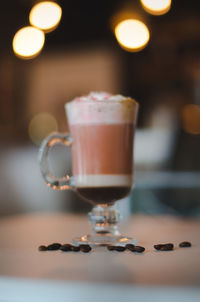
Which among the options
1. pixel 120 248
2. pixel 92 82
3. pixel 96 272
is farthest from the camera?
pixel 92 82

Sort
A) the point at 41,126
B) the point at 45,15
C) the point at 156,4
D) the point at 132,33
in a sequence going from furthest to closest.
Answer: the point at 41,126
the point at 132,33
the point at 156,4
the point at 45,15

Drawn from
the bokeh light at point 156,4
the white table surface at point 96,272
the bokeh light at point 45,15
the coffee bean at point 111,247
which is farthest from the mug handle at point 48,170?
the bokeh light at point 156,4

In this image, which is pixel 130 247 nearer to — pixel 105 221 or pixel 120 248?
pixel 120 248

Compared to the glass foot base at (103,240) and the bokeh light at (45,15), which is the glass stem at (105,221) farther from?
the bokeh light at (45,15)

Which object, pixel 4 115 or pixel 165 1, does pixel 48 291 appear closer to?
pixel 165 1

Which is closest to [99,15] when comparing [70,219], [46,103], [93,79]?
[93,79]

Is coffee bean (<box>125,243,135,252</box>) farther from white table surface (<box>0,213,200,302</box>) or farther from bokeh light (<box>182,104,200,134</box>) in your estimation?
bokeh light (<box>182,104,200,134</box>)

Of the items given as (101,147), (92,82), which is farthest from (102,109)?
(92,82)
